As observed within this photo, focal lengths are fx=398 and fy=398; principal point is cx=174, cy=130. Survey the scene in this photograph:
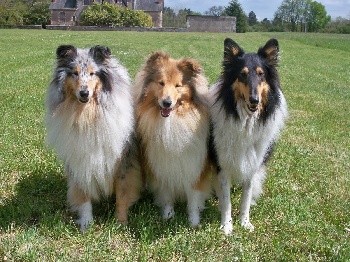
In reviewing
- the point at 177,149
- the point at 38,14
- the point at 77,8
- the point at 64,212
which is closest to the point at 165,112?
the point at 177,149

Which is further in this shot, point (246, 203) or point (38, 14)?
point (38, 14)

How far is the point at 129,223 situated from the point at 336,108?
7.86m

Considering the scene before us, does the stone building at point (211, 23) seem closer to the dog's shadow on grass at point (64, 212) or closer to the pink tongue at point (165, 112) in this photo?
the dog's shadow on grass at point (64, 212)

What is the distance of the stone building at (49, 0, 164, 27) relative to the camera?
8131 cm

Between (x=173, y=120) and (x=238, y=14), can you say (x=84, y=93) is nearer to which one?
(x=173, y=120)

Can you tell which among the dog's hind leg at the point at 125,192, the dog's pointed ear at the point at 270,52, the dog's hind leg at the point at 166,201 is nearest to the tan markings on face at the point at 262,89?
the dog's pointed ear at the point at 270,52

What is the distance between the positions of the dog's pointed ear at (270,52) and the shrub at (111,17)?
7059 centimetres

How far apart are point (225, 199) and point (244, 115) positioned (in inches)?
41.2

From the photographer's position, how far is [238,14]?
8438 cm

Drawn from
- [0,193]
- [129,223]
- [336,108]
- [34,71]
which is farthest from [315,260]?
[34,71]

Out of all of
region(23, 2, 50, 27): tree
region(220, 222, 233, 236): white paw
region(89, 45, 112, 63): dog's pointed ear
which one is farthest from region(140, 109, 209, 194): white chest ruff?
region(23, 2, 50, 27): tree

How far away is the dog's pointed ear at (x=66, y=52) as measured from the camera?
12.5 ft

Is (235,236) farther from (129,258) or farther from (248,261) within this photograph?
(129,258)

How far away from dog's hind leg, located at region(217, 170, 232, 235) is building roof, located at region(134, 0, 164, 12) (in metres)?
87.8
